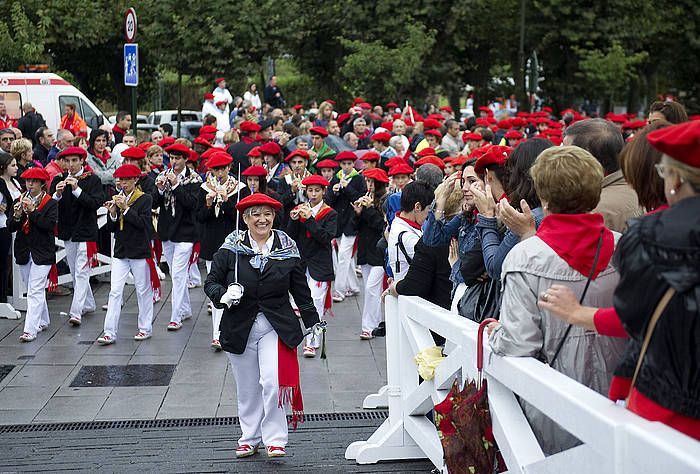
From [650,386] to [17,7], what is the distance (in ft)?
81.7

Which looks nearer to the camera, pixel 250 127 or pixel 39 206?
pixel 39 206

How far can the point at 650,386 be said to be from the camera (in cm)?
372

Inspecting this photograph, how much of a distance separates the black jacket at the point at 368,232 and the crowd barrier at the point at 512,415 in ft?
15.2

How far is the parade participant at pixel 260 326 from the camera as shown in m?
Answer: 7.69

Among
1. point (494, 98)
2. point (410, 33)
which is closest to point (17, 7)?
point (410, 33)

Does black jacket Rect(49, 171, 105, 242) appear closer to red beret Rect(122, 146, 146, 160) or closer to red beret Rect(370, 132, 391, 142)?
red beret Rect(122, 146, 146, 160)

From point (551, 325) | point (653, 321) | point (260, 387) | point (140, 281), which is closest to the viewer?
point (653, 321)

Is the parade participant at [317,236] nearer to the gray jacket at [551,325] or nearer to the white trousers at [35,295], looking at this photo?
the white trousers at [35,295]

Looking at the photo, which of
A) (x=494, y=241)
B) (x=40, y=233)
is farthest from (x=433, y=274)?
(x=40, y=233)

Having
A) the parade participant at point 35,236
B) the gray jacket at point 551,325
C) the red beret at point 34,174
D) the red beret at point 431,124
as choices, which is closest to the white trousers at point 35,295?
the parade participant at point 35,236

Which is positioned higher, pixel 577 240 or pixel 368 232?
pixel 577 240

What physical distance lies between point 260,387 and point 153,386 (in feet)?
8.18

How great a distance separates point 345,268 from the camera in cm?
1405

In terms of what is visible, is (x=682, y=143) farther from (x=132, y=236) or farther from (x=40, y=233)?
(x=40, y=233)
